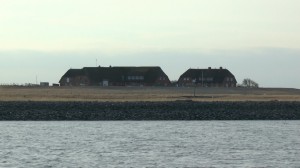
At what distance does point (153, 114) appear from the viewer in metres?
84.9

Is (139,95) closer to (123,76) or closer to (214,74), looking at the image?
(123,76)

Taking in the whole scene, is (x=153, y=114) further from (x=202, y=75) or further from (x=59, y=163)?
(x=202, y=75)

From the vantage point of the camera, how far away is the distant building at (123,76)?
17162 cm

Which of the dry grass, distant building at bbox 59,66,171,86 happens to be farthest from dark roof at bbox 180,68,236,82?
the dry grass

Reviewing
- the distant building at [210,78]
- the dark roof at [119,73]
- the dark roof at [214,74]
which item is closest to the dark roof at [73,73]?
the dark roof at [119,73]

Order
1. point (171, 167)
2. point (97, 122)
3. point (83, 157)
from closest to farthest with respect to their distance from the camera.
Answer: point (171, 167), point (83, 157), point (97, 122)

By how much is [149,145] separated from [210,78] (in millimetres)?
128505

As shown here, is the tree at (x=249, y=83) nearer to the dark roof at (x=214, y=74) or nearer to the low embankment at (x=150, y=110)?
the dark roof at (x=214, y=74)

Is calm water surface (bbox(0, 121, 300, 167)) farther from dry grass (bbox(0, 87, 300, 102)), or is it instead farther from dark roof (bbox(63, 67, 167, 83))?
dark roof (bbox(63, 67, 167, 83))

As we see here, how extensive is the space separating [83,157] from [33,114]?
139 ft

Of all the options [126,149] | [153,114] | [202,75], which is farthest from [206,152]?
[202,75]

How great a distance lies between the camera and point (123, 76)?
172 m

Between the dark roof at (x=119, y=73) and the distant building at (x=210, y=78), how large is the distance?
290 inches

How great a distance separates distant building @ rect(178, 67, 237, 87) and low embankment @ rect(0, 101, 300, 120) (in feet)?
273
